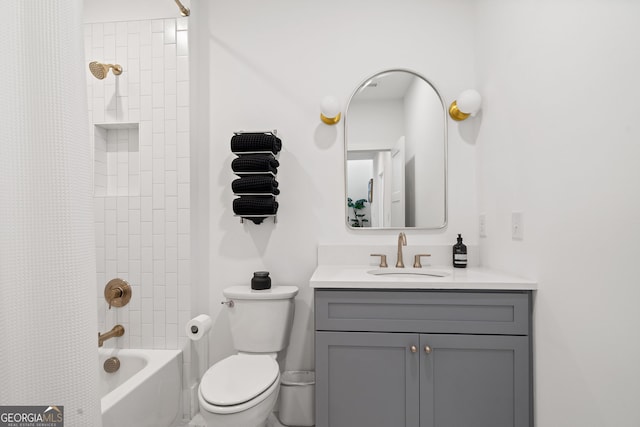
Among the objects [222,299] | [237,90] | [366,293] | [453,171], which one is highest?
[237,90]

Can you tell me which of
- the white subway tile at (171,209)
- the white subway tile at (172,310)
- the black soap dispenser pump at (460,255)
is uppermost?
the white subway tile at (171,209)

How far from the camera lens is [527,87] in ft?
4.70

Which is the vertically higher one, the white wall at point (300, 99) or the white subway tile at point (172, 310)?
the white wall at point (300, 99)

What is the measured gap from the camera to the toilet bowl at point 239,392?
1283 millimetres

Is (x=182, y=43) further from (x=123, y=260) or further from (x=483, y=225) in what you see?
(x=483, y=225)

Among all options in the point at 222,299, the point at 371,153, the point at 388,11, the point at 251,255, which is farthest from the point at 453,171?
the point at 222,299

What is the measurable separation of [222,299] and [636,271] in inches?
75.4

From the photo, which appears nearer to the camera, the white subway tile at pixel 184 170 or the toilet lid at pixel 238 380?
the toilet lid at pixel 238 380

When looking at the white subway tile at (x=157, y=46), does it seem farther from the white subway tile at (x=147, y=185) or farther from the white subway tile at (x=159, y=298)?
the white subway tile at (x=159, y=298)

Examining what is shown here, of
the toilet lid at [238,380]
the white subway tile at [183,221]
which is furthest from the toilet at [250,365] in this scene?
the white subway tile at [183,221]

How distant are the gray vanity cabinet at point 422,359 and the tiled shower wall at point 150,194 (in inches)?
38.1

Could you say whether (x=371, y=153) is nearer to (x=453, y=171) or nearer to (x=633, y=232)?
(x=453, y=171)

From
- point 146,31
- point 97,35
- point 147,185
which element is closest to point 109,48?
point 97,35

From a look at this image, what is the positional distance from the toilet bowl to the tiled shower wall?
572 millimetres
